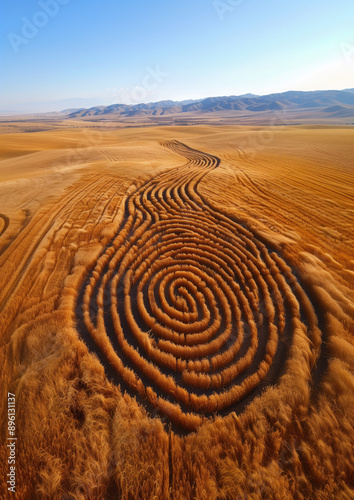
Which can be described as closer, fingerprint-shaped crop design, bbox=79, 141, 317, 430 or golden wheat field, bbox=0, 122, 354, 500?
golden wheat field, bbox=0, 122, 354, 500

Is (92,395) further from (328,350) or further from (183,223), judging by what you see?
(183,223)

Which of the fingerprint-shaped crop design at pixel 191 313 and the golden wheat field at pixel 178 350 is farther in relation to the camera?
the fingerprint-shaped crop design at pixel 191 313

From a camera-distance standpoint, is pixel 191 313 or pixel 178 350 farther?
pixel 191 313

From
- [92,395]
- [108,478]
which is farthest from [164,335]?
[108,478]
